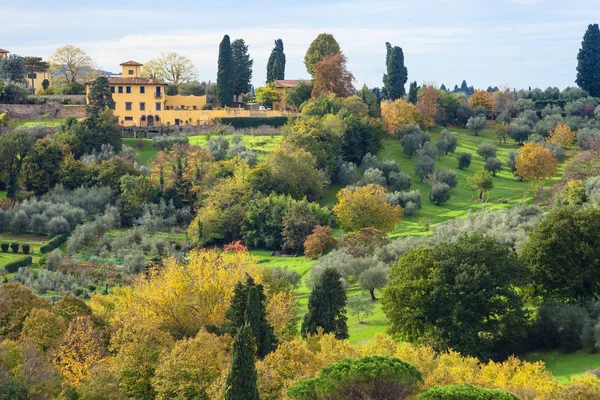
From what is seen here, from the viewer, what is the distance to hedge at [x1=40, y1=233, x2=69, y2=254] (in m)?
64.9

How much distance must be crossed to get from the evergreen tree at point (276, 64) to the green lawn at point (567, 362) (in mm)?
72255

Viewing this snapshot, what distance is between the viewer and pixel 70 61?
108 m

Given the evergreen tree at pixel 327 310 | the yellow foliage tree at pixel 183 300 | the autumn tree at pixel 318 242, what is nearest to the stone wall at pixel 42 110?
the autumn tree at pixel 318 242

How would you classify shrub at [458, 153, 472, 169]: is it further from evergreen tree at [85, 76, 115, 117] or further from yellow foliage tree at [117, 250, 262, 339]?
yellow foliage tree at [117, 250, 262, 339]

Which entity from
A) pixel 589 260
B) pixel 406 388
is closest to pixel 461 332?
pixel 589 260

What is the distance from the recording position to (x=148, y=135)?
297ft

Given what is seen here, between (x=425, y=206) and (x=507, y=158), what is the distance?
1574 cm

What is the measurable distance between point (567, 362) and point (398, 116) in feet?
176

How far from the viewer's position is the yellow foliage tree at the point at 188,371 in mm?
33656

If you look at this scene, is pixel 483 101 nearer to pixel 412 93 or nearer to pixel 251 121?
pixel 412 93

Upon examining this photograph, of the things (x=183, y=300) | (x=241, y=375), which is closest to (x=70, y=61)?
(x=183, y=300)

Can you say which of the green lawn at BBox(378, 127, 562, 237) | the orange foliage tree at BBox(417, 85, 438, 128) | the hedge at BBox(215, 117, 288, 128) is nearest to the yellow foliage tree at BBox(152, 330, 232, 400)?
the green lawn at BBox(378, 127, 562, 237)

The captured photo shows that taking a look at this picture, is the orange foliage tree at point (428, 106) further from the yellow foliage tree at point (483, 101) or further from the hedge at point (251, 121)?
the hedge at point (251, 121)

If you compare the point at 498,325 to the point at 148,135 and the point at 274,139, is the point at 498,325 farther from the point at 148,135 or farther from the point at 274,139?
the point at 148,135
